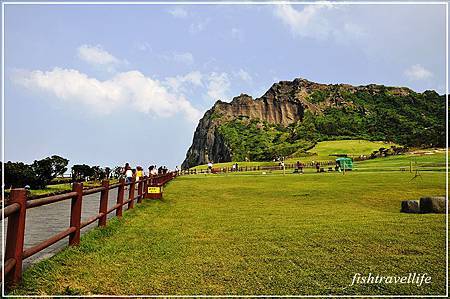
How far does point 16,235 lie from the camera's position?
4.79 m

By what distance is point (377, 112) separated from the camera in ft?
611

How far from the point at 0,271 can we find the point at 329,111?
640 ft

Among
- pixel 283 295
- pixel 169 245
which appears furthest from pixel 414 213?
pixel 283 295

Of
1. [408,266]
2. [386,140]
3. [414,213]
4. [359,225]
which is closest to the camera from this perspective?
[408,266]

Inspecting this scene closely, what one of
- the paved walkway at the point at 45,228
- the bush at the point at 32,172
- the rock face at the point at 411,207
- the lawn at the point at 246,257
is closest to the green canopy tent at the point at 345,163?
the bush at the point at 32,172

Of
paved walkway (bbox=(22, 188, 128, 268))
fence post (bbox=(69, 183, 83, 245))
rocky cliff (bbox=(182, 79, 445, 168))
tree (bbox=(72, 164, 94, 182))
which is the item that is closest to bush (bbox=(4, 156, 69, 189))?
tree (bbox=(72, 164, 94, 182))

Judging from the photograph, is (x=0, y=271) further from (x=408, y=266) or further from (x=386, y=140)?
(x=386, y=140)

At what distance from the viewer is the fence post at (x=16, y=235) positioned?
15.6ft

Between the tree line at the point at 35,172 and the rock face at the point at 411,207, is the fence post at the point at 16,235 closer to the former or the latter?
the rock face at the point at 411,207

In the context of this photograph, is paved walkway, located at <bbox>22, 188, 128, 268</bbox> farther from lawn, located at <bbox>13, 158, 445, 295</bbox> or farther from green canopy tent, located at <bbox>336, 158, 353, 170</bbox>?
green canopy tent, located at <bbox>336, 158, 353, 170</bbox>

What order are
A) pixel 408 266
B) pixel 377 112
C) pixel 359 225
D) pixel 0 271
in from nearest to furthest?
pixel 0 271 → pixel 408 266 → pixel 359 225 → pixel 377 112

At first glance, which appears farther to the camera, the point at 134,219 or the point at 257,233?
the point at 134,219

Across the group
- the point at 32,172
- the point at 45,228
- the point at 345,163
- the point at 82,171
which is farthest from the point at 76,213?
the point at 345,163

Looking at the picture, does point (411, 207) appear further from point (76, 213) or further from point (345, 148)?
point (345, 148)
